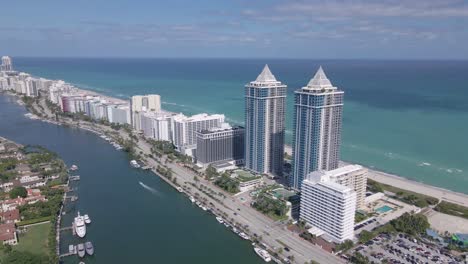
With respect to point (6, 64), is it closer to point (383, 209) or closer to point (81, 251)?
point (81, 251)

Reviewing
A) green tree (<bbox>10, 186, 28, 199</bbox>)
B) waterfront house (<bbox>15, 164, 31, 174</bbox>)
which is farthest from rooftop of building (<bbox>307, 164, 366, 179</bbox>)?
waterfront house (<bbox>15, 164, 31, 174</bbox>)

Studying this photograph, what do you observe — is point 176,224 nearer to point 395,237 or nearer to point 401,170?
point 395,237

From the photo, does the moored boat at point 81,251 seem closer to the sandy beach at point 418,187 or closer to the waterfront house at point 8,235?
the waterfront house at point 8,235

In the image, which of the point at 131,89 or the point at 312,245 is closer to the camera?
the point at 312,245

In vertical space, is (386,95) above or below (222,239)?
above

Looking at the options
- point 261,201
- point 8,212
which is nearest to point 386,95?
point 261,201

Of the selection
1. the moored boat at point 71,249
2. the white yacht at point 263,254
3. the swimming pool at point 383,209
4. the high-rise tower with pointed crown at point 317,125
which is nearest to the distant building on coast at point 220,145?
the high-rise tower with pointed crown at point 317,125


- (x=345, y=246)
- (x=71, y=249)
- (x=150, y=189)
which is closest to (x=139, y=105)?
(x=150, y=189)
